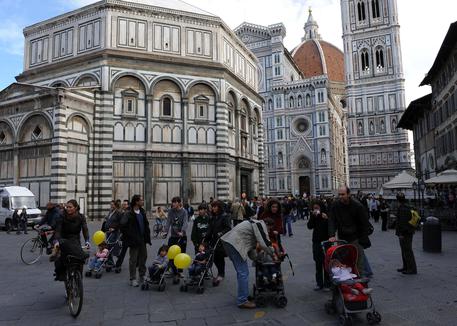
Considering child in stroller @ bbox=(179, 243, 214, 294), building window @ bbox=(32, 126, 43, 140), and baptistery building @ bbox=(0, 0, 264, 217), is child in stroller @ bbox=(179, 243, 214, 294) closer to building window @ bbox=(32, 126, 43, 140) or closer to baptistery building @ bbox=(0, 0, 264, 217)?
baptistery building @ bbox=(0, 0, 264, 217)

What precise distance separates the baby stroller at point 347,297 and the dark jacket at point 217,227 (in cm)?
241

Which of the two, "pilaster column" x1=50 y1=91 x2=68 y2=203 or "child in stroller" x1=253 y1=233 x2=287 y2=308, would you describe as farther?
"pilaster column" x1=50 y1=91 x2=68 y2=203

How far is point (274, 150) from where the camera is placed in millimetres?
63562

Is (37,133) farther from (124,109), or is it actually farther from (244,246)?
(244,246)

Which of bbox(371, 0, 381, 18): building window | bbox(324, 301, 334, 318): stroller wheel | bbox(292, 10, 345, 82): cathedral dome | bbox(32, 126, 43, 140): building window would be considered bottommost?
bbox(324, 301, 334, 318): stroller wheel

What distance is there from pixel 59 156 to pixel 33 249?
12.6m

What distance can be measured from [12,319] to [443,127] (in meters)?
27.1

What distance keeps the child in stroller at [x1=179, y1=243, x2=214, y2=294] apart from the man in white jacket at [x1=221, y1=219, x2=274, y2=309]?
1.16 m

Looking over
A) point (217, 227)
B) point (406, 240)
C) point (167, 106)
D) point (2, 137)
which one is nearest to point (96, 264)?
point (217, 227)

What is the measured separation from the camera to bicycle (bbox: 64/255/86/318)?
5.36 m

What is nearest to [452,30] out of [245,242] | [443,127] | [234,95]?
[443,127]

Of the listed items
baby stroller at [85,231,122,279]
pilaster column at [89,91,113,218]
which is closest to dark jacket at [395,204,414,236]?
baby stroller at [85,231,122,279]

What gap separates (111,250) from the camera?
8766 millimetres

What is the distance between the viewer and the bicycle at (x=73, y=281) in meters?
5.36
